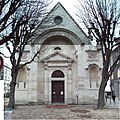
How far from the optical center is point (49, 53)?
34.5 m

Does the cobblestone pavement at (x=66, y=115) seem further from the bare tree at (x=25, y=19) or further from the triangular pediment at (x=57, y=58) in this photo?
the triangular pediment at (x=57, y=58)

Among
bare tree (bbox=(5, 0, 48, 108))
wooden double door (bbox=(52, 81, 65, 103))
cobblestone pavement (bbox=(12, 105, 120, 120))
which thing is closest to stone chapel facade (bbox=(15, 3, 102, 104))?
wooden double door (bbox=(52, 81, 65, 103))

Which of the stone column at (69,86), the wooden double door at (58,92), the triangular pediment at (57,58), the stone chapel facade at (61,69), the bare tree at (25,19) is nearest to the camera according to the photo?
the bare tree at (25,19)

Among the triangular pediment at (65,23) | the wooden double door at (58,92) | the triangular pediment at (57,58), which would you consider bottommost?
the wooden double door at (58,92)

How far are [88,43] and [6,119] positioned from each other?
74.5 ft

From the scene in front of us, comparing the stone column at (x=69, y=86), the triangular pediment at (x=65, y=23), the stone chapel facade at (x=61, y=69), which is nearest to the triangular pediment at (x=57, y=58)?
the stone chapel facade at (x=61, y=69)

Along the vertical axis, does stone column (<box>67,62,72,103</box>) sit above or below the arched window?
below

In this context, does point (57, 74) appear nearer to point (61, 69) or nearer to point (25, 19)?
point (61, 69)

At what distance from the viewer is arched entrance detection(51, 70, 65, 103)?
34.6 meters

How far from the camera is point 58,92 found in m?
34.7

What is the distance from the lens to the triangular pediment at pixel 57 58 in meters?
34.2

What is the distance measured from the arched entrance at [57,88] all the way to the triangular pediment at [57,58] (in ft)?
5.67

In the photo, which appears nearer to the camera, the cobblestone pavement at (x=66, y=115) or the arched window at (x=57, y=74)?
the cobblestone pavement at (x=66, y=115)

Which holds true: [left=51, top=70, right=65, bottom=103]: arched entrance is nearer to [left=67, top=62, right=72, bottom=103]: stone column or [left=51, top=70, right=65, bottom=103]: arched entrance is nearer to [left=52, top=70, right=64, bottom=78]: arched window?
[left=52, top=70, right=64, bottom=78]: arched window
